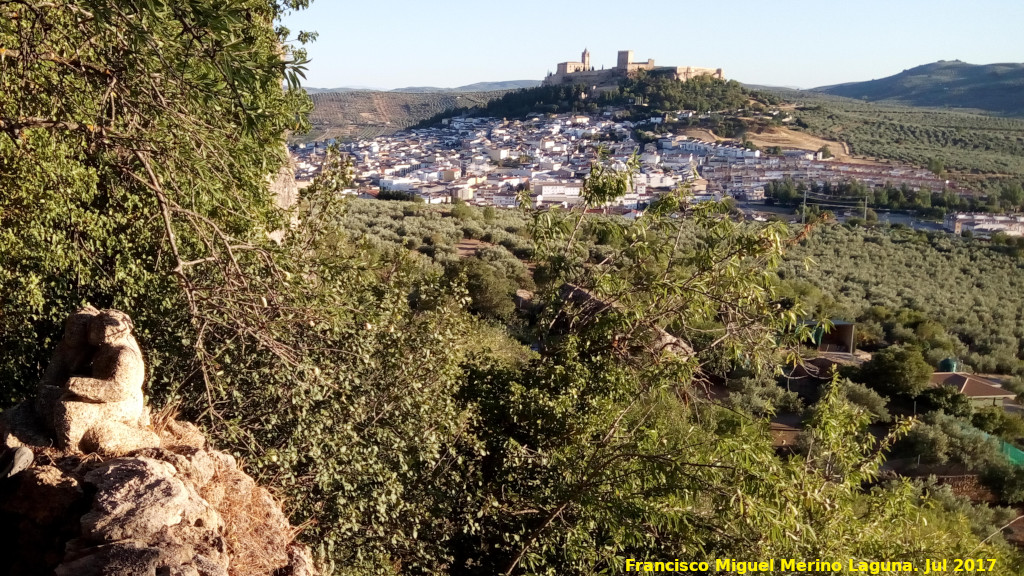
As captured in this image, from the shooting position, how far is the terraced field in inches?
3457

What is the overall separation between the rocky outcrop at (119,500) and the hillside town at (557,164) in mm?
23254

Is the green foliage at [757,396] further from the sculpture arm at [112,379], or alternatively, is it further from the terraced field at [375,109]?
the terraced field at [375,109]

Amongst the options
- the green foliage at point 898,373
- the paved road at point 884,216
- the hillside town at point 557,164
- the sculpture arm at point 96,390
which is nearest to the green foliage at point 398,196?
the hillside town at point 557,164

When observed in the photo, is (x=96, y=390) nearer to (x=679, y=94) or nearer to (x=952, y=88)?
(x=679, y=94)

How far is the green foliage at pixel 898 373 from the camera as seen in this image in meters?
15.1

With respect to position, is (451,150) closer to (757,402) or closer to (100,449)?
(757,402)

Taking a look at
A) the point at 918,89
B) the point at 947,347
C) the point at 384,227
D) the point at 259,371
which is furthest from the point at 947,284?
the point at 918,89

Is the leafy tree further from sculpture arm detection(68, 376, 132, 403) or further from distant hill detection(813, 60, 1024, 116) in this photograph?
sculpture arm detection(68, 376, 132, 403)

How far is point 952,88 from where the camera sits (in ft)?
348

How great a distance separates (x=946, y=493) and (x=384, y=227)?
56.4 feet

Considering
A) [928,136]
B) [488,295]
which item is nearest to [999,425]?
[488,295]

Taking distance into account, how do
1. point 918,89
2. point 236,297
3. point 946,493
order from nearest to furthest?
point 236,297 → point 946,493 → point 918,89

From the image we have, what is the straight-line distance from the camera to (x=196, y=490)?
11.0 ft

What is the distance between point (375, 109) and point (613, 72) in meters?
38.0
